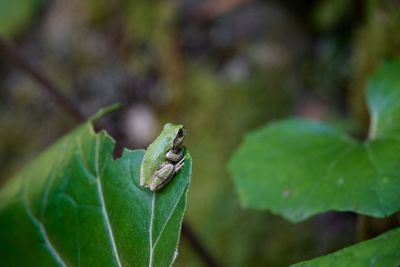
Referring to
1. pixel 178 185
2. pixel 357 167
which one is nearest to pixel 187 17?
pixel 357 167

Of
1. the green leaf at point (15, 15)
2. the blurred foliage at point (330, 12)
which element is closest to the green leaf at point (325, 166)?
the blurred foliage at point (330, 12)

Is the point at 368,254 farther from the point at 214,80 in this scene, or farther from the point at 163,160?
the point at 214,80

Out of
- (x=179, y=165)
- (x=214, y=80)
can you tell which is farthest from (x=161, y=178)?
(x=214, y=80)

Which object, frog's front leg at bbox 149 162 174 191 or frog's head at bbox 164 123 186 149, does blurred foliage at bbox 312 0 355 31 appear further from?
frog's front leg at bbox 149 162 174 191

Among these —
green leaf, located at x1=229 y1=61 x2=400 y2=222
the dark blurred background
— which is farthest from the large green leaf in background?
the dark blurred background

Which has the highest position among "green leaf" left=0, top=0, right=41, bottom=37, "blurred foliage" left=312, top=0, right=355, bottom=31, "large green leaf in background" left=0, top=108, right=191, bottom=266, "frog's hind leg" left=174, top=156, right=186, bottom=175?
"green leaf" left=0, top=0, right=41, bottom=37

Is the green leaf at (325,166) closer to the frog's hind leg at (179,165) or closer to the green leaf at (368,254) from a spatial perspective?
the green leaf at (368,254)
